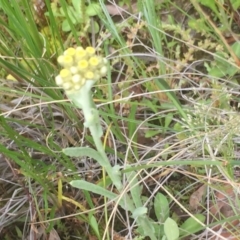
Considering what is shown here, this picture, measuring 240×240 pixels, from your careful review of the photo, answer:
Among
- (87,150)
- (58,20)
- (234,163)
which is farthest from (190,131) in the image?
(58,20)

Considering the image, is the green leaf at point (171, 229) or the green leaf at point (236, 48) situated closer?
the green leaf at point (171, 229)

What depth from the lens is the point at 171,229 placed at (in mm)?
879

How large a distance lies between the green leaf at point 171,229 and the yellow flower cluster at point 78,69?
13.7 inches

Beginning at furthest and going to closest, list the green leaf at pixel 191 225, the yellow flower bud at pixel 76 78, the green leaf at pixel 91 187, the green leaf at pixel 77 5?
the green leaf at pixel 77 5
the green leaf at pixel 191 225
the green leaf at pixel 91 187
the yellow flower bud at pixel 76 78

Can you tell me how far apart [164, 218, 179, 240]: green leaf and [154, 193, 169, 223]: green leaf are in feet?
0.37

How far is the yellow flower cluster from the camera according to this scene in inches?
24.6

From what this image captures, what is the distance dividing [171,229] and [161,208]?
120mm

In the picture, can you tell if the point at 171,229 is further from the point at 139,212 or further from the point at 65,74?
the point at 65,74

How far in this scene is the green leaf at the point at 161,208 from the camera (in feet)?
3.26

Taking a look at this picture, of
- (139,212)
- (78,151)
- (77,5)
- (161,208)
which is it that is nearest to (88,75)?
(78,151)

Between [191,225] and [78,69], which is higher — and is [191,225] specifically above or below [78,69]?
below

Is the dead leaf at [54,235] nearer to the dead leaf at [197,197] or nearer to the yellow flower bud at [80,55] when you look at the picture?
the dead leaf at [197,197]

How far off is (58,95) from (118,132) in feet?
0.50

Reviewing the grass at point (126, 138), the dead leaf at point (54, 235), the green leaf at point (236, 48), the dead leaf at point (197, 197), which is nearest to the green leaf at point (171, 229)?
the grass at point (126, 138)
